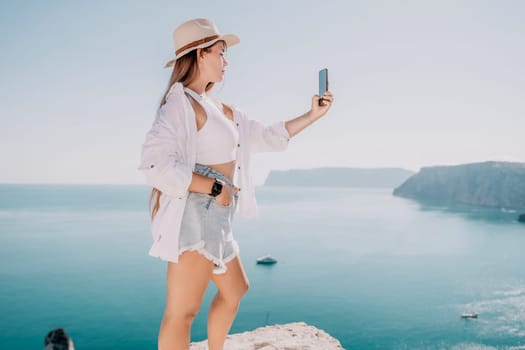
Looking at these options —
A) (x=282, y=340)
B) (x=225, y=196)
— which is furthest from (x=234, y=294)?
(x=282, y=340)

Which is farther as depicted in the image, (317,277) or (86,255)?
(86,255)

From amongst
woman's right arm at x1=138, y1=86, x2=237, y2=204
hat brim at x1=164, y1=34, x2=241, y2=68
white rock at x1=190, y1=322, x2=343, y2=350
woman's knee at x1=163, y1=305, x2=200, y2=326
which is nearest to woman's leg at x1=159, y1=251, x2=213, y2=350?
woman's knee at x1=163, y1=305, x2=200, y2=326

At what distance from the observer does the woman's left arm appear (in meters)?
2.62

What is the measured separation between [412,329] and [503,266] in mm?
32089

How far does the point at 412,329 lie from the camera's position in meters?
37.6

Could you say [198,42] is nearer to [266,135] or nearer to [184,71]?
[184,71]

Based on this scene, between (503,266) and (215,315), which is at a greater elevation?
(215,315)

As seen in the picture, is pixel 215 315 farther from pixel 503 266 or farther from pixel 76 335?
pixel 503 266

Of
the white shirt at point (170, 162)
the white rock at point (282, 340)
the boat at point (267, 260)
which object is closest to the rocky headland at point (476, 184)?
the boat at point (267, 260)

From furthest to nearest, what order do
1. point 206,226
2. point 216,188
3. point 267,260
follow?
1. point 267,260
2. point 206,226
3. point 216,188

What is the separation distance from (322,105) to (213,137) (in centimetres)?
97

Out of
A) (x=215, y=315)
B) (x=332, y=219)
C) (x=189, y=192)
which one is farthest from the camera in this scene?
(x=332, y=219)

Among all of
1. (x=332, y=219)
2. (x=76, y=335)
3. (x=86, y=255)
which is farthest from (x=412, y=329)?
(x=332, y=219)

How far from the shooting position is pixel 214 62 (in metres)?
2.12
